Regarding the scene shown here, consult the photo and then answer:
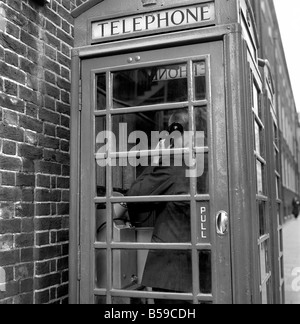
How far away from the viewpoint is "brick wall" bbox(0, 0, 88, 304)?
2.59m

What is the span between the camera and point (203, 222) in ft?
7.88

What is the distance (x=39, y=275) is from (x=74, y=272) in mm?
366

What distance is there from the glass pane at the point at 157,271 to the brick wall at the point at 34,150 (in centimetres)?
63

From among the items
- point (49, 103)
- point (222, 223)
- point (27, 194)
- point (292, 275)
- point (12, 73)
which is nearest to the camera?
point (222, 223)

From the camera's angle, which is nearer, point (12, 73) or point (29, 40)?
point (12, 73)

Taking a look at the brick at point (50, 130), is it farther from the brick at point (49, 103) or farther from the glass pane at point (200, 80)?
the glass pane at point (200, 80)

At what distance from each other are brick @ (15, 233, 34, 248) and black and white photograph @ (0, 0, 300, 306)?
0.04 feet

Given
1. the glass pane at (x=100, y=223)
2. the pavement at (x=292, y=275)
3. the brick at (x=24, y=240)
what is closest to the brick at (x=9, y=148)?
the brick at (x=24, y=240)

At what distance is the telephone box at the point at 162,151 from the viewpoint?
236cm

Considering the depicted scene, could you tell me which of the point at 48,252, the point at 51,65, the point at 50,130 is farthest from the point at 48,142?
the point at 48,252

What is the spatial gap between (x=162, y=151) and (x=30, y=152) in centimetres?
98

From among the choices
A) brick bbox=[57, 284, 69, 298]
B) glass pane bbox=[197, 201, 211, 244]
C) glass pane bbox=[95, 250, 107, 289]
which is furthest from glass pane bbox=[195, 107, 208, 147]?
brick bbox=[57, 284, 69, 298]

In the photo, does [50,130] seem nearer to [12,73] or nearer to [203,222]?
[12,73]
